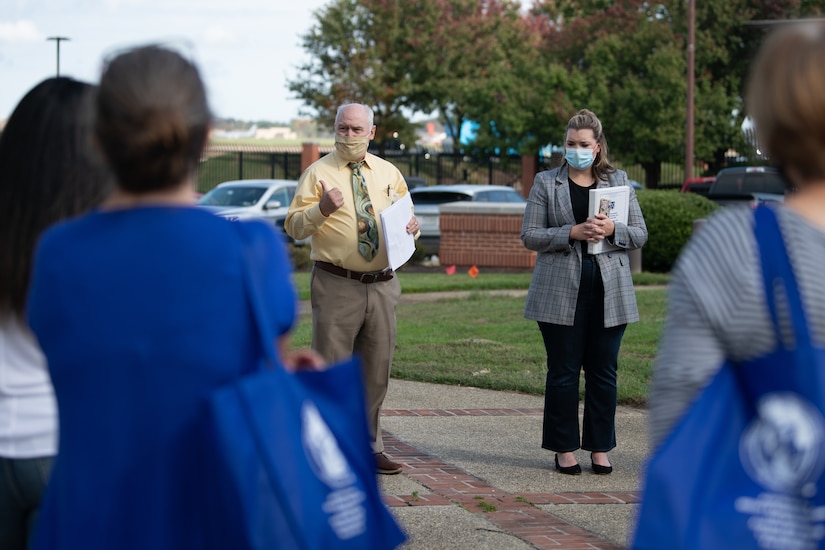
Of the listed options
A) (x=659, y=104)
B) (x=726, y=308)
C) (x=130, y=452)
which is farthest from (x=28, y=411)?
(x=659, y=104)

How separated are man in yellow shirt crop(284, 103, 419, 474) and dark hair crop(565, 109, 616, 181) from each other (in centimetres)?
106

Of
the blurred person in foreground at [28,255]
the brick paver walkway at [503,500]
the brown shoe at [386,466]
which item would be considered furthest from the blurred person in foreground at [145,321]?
the brown shoe at [386,466]

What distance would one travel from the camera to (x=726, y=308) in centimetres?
204

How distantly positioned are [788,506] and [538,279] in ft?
14.8

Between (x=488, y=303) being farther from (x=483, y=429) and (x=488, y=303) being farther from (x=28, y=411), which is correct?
(x=28, y=411)

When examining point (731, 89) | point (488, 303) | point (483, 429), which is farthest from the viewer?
point (731, 89)

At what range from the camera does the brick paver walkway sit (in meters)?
5.09

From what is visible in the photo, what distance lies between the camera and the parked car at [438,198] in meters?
23.7

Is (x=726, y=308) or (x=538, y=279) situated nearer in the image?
(x=726, y=308)

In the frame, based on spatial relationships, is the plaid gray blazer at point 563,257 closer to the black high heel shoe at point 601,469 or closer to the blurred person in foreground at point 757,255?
the black high heel shoe at point 601,469

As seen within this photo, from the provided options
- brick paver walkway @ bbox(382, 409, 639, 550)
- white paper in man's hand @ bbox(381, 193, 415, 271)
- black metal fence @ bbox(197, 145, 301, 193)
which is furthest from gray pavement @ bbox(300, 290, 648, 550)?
black metal fence @ bbox(197, 145, 301, 193)

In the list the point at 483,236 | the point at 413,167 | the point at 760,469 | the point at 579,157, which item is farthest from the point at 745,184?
the point at 760,469

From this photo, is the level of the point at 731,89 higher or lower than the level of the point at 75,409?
higher

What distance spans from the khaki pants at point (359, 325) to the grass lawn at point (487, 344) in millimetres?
2874
